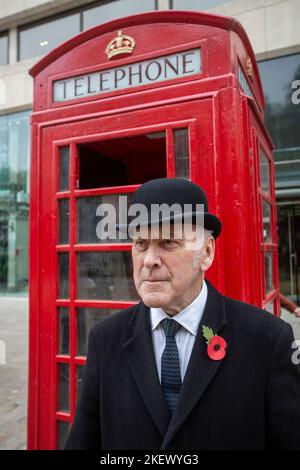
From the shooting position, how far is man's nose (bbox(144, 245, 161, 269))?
1201mm

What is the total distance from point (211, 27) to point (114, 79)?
0.57m

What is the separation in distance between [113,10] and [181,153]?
830cm

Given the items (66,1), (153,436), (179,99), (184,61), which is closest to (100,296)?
(153,436)

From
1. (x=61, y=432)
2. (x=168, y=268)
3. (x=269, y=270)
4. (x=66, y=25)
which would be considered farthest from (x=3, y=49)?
(x=168, y=268)

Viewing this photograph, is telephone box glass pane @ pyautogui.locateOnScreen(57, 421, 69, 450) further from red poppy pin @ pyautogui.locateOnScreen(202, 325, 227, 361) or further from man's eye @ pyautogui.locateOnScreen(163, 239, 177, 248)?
man's eye @ pyautogui.locateOnScreen(163, 239, 177, 248)

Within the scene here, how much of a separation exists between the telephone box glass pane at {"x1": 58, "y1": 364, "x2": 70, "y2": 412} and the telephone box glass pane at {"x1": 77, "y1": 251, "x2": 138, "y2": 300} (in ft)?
1.45

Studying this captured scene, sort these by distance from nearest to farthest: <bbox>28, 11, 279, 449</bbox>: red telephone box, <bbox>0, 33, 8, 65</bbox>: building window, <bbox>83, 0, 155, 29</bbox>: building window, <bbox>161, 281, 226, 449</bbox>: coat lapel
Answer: <bbox>161, 281, 226, 449</bbox>: coat lapel
<bbox>28, 11, 279, 449</bbox>: red telephone box
<bbox>83, 0, 155, 29</bbox>: building window
<bbox>0, 33, 8, 65</bbox>: building window

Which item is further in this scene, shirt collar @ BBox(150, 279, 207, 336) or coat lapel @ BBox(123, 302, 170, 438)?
shirt collar @ BBox(150, 279, 207, 336)

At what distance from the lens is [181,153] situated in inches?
72.7

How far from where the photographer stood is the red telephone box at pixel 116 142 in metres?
1.73

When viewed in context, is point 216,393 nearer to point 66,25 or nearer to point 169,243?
point 169,243

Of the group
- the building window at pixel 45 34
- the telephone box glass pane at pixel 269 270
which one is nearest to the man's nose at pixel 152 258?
the telephone box glass pane at pixel 269 270

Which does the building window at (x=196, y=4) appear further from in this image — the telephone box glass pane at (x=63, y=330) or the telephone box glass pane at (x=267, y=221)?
the telephone box glass pane at (x=63, y=330)

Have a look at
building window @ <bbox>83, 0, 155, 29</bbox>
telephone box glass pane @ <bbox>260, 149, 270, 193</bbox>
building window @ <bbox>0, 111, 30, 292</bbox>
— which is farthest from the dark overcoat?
building window @ <bbox>0, 111, 30, 292</bbox>
